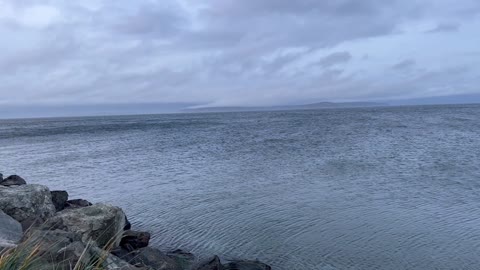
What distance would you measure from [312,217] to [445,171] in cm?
1327

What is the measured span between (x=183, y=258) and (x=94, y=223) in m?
2.73

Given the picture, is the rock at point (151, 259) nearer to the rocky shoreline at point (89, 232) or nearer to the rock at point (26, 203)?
the rocky shoreline at point (89, 232)

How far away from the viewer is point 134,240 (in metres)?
12.6

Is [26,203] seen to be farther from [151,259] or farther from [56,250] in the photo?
[56,250]

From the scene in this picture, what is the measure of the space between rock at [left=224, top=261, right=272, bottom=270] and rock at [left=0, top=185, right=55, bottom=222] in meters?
5.45

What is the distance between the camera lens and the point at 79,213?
1142 centimetres

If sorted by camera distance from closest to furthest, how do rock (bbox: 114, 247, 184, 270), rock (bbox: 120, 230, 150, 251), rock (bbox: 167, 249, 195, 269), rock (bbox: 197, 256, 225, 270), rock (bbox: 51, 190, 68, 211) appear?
rock (bbox: 114, 247, 184, 270)
rock (bbox: 197, 256, 225, 270)
rock (bbox: 167, 249, 195, 269)
rock (bbox: 120, 230, 150, 251)
rock (bbox: 51, 190, 68, 211)

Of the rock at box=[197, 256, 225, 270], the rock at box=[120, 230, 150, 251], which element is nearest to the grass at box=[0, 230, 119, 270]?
the rock at box=[197, 256, 225, 270]

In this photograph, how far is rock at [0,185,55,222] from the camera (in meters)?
12.0

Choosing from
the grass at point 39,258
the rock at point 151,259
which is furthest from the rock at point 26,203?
the grass at point 39,258

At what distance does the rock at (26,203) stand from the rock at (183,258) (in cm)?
382

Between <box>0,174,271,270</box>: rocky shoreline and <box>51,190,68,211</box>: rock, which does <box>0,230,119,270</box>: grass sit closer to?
<box>0,174,271,270</box>: rocky shoreline

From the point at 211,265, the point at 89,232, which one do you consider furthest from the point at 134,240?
the point at 211,265

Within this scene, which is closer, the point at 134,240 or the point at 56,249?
the point at 56,249
